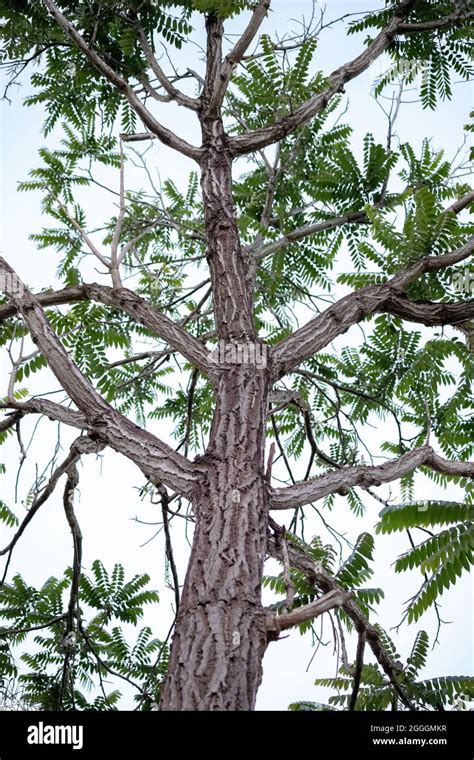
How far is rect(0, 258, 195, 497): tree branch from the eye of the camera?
10.2ft

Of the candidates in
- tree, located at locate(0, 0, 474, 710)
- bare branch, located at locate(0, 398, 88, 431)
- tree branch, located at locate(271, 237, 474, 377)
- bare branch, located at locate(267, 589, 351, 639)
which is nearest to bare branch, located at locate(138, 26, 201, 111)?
tree, located at locate(0, 0, 474, 710)

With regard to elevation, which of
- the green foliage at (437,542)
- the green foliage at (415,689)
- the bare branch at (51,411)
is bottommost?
the green foliage at (415,689)

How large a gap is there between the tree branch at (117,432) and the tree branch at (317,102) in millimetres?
2074

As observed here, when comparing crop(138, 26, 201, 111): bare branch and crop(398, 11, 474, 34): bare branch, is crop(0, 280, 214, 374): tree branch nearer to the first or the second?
crop(138, 26, 201, 111): bare branch

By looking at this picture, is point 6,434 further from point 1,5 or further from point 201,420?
point 1,5

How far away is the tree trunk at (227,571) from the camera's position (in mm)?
2307

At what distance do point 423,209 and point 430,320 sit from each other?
1.95 ft

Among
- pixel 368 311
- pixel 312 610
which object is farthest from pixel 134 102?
pixel 312 610

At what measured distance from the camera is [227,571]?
2660mm

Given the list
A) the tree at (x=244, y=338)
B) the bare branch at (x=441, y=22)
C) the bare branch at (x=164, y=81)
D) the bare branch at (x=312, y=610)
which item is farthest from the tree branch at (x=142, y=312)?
the bare branch at (x=441, y=22)

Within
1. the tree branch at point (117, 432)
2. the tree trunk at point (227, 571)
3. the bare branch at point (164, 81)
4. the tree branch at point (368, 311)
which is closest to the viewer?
the tree trunk at point (227, 571)

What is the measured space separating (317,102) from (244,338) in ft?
5.95

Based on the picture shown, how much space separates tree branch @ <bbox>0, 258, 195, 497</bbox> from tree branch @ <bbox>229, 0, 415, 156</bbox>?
207cm

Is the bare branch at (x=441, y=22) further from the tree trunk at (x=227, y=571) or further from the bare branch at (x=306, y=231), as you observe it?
the tree trunk at (x=227, y=571)
